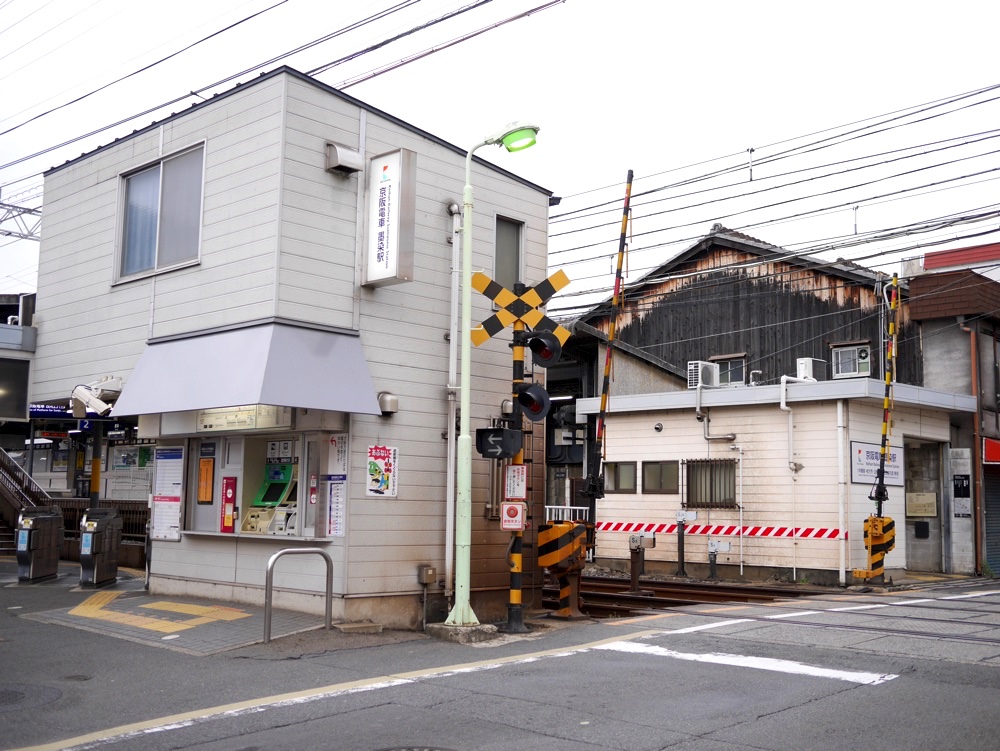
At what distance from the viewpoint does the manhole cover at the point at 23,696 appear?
7418mm

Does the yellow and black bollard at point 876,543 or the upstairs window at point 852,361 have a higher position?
the upstairs window at point 852,361

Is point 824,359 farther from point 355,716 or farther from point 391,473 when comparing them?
point 355,716

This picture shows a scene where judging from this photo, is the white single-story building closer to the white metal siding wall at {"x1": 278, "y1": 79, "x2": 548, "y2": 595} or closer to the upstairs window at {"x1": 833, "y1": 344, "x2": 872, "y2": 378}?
the upstairs window at {"x1": 833, "y1": 344, "x2": 872, "y2": 378}

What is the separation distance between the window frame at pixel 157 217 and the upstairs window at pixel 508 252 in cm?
417

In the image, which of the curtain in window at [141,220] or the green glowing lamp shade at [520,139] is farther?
the curtain in window at [141,220]

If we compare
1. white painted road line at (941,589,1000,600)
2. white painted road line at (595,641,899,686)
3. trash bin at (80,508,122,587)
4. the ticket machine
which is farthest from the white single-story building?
trash bin at (80,508,122,587)

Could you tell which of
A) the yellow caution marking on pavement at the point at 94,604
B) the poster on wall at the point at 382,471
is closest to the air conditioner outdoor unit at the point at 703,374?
the poster on wall at the point at 382,471

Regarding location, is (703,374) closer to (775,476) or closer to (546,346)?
(775,476)

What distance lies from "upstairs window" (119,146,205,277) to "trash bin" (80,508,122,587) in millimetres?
3744

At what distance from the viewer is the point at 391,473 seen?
11.8 meters

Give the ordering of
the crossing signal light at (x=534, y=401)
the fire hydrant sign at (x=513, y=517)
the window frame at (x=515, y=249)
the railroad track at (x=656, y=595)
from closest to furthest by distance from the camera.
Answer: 1. the crossing signal light at (x=534, y=401)
2. the fire hydrant sign at (x=513, y=517)
3. the window frame at (x=515, y=249)
4. the railroad track at (x=656, y=595)

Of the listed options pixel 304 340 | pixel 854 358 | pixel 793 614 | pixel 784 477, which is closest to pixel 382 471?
pixel 304 340

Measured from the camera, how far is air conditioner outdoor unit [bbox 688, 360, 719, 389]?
2180cm

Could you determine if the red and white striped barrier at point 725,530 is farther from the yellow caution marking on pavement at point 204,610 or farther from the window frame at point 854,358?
the yellow caution marking on pavement at point 204,610
